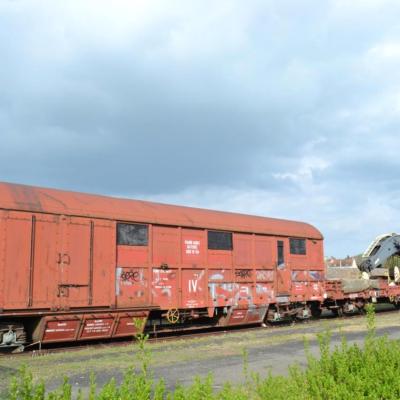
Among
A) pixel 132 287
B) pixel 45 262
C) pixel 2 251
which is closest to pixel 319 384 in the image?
pixel 45 262

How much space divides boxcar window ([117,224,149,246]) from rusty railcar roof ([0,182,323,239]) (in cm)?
23

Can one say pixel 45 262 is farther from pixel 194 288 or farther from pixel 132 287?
pixel 194 288

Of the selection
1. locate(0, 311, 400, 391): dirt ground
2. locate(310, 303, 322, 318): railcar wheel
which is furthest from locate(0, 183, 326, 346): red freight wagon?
locate(310, 303, 322, 318): railcar wheel

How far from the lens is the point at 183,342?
13.4 m

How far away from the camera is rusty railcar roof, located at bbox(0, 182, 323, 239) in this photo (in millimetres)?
12008

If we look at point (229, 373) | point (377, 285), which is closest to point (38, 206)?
point (229, 373)

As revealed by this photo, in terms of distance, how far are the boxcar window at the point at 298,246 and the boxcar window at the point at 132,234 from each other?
7217 mm

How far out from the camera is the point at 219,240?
52.8 ft

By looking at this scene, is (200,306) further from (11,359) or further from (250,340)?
(11,359)

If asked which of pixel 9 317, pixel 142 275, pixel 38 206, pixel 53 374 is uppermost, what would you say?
pixel 38 206

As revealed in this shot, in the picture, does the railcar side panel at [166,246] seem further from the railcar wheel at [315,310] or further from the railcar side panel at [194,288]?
the railcar wheel at [315,310]

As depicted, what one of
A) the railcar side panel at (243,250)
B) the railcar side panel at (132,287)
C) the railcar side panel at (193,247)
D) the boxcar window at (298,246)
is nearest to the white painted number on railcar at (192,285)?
the railcar side panel at (193,247)

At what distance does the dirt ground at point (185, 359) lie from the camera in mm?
8469

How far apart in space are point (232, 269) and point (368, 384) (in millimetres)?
10623
